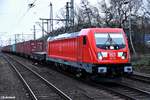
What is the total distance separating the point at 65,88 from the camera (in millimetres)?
19562

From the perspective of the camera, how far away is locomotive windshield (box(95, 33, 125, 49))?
20.0 meters

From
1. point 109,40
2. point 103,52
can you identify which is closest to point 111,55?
point 103,52

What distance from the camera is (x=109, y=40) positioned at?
2039 cm

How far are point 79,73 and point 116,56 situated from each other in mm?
4102

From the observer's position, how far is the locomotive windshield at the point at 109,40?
65.8 ft

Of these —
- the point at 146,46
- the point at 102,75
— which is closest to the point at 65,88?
the point at 102,75

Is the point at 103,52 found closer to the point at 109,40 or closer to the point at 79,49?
the point at 109,40

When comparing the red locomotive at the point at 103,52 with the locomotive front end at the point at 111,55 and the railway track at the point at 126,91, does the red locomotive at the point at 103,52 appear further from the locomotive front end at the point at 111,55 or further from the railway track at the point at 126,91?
the railway track at the point at 126,91

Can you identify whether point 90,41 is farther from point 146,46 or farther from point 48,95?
point 146,46

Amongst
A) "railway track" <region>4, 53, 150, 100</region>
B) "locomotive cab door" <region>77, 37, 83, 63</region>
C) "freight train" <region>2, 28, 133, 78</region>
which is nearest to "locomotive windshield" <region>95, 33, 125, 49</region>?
"freight train" <region>2, 28, 133, 78</region>

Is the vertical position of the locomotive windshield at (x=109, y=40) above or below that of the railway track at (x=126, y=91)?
above

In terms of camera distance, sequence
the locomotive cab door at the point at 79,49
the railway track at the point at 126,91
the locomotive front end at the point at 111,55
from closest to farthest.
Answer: the railway track at the point at 126,91 → the locomotive front end at the point at 111,55 → the locomotive cab door at the point at 79,49

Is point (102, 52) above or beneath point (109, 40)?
beneath

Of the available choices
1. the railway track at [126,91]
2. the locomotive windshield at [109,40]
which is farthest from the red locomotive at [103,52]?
the railway track at [126,91]
